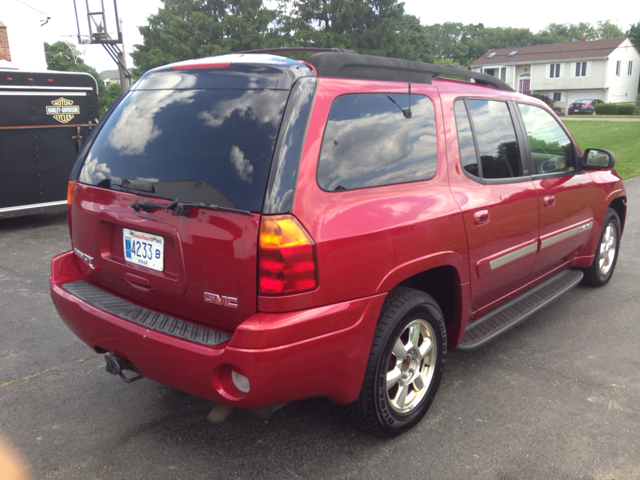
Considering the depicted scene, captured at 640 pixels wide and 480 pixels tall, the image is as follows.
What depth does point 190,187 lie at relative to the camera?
2500mm

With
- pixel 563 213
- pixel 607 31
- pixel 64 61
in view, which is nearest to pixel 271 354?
pixel 563 213

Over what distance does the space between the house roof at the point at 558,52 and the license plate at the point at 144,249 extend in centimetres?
6437

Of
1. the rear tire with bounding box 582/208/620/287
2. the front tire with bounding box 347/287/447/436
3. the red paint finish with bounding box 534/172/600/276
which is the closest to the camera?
the front tire with bounding box 347/287/447/436

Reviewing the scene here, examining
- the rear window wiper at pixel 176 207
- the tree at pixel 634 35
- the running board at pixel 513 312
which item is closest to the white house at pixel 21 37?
the rear window wiper at pixel 176 207

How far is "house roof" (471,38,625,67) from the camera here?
191ft

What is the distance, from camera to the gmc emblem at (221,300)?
2.39 m

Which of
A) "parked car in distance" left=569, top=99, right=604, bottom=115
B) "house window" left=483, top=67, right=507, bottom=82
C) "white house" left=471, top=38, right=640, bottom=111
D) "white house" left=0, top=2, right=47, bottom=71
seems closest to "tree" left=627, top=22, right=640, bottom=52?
"white house" left=471, top=38, right=640, bottom=111

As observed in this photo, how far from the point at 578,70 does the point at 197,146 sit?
65985mm

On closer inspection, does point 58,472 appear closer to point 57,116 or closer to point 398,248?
point 398,248

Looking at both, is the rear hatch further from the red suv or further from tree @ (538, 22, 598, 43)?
tree @ (538, 22, 598, 43)

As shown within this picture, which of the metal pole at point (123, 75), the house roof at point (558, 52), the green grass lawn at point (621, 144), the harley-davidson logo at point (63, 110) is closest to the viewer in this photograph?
the metal pole at point (123, 75)

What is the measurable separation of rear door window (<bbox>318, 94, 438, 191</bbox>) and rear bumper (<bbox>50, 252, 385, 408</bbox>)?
0.59 m

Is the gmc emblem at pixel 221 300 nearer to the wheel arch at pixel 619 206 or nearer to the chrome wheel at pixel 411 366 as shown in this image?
the chrome wheel at pixel 411 366

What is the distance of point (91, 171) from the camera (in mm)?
3008
